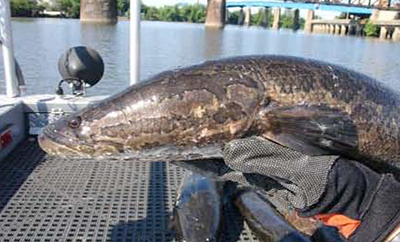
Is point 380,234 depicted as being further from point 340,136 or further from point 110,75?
point 110,75

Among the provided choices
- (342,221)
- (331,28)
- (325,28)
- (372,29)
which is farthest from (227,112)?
(325,28)

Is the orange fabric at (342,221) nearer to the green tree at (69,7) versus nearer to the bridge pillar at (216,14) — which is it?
the bridge pillar at (216,14)

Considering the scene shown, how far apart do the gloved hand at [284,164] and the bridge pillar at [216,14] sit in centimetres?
5560

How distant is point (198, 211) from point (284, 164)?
5.89 ft

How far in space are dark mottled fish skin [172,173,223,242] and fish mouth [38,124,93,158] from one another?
1.67 meters

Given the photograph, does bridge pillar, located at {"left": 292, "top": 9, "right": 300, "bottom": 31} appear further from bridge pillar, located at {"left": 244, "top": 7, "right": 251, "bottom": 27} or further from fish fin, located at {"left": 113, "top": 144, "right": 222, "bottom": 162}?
fish fin, located at {"left": 113, "top": 144, "right": 222, "bottom": 162}

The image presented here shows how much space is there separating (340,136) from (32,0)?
57.7 metres

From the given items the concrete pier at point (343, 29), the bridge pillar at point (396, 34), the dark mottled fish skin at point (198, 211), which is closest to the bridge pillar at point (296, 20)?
the concrete pier at point (343, 29)

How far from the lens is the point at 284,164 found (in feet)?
4.98

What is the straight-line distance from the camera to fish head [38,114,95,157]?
4.69 ft

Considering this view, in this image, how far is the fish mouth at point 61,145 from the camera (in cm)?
143

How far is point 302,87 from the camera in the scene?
1420 mm

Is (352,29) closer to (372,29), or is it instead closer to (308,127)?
(372,29)

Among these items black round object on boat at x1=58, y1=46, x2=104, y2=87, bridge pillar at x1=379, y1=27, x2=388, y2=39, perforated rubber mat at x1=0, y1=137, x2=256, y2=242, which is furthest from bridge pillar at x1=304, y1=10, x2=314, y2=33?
perforated rubber mat at x1=0, y1=137, x2=256, y2=242
